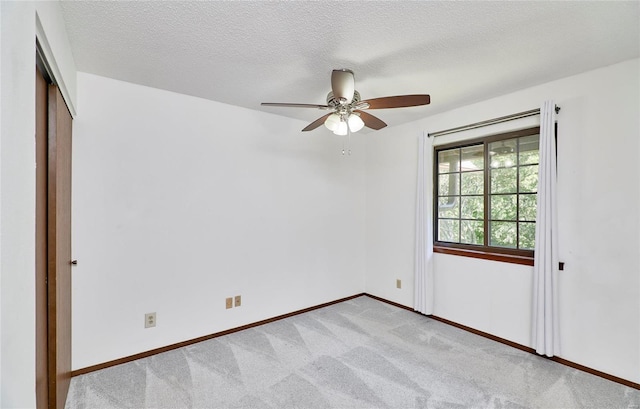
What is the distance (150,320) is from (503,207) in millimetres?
3536

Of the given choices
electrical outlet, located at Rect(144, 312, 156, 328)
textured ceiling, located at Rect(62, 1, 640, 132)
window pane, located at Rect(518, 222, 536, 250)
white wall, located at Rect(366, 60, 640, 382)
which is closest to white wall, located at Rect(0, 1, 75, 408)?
textured ceiling, located at Rect(62, 1, 640, 132)

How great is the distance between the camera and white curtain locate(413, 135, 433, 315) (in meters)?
3.35

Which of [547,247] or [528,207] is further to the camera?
[528,207]

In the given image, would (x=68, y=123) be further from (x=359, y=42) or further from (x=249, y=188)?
(x=359, y=42)

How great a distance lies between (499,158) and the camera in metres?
3.00

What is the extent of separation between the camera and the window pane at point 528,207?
2.74 meters

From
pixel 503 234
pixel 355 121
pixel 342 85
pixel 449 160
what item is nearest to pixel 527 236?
pixel 503 234

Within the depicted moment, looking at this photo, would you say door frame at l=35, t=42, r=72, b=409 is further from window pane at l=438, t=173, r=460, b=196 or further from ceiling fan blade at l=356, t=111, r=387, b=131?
window pane at l=438, t=173, r=460, b=196

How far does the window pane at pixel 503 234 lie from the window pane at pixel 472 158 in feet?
2.09

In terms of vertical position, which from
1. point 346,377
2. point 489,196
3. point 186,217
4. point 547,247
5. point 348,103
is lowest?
point 346,377

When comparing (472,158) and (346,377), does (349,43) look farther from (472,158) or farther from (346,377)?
(346,377)

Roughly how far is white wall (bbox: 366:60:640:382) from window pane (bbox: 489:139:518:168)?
18 centimetres

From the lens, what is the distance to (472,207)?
3.23m
